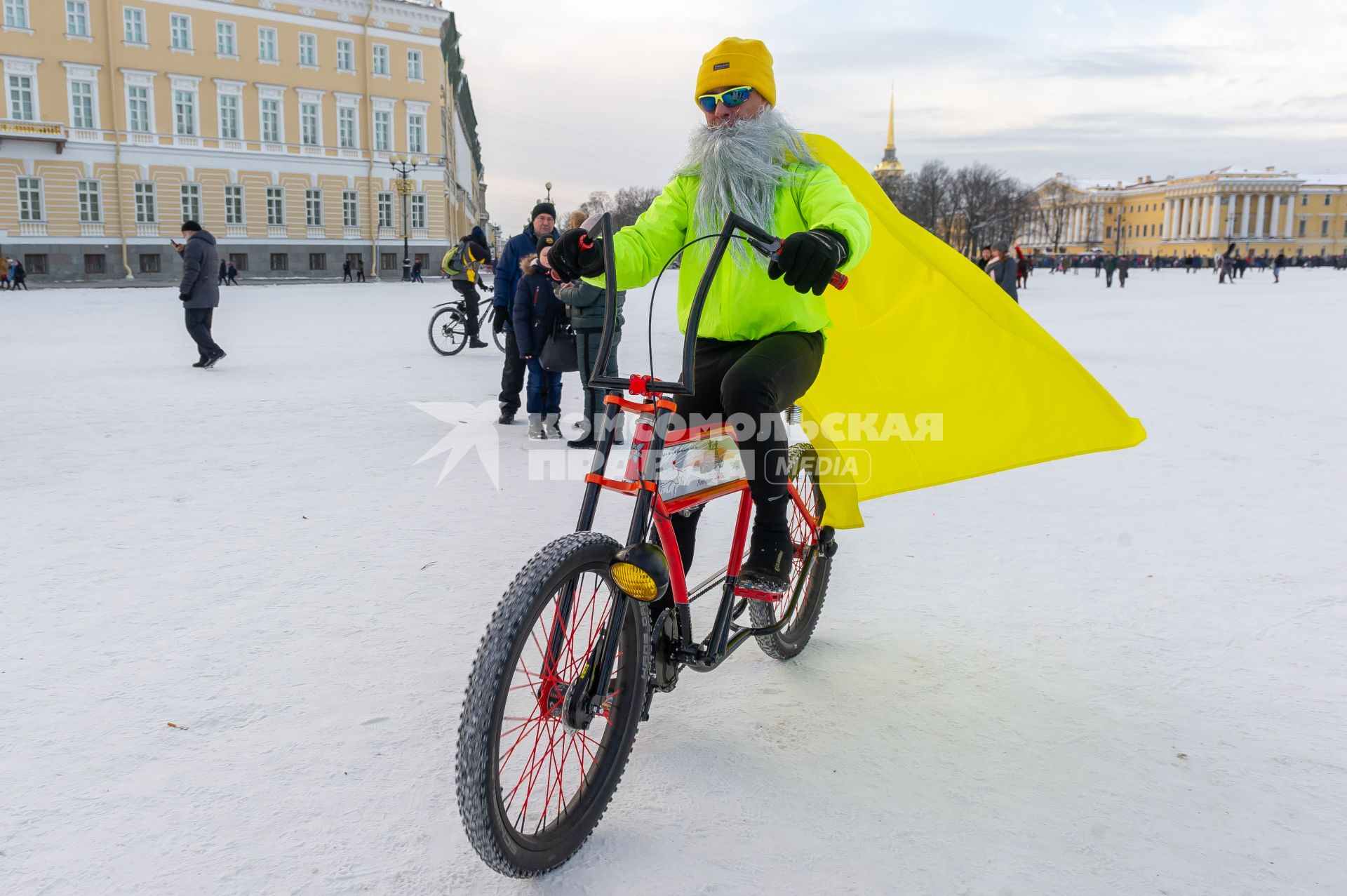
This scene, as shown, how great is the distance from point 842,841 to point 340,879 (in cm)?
117

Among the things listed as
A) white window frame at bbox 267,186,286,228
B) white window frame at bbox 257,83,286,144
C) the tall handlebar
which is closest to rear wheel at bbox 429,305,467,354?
the tall handlebar

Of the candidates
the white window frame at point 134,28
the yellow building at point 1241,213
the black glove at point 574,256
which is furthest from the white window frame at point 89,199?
the yellow building at point 1241,213

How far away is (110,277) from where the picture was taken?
47125 millimetres

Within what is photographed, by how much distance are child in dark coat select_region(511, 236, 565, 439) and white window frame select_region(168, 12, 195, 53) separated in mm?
49429

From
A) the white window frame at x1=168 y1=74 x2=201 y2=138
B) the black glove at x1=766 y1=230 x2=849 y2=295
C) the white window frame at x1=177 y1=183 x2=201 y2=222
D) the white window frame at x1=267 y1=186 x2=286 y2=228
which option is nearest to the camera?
the black glove at x1=766 y1=230 x2=849 y2=295

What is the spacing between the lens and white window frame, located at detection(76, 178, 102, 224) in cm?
4688

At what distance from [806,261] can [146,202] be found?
176 ft

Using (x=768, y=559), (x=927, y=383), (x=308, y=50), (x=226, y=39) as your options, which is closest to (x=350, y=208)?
(x=308, y=50)

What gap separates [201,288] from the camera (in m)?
11.8

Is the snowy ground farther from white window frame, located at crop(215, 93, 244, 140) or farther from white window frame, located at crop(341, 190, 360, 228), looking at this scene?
white window frame, located at crop(341, 190, 360, 228)

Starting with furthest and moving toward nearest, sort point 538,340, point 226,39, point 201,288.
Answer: point 226,39
point 201,288
point 538,340

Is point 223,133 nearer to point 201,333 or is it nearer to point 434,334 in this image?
point 434,334

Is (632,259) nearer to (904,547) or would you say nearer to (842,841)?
(842,841)

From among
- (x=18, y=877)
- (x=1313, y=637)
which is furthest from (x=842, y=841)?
(x=1313, y=637)
